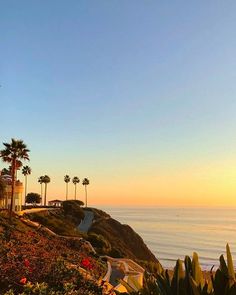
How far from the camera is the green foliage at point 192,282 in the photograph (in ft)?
14.8

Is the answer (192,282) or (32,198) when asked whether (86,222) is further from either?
(192,282)

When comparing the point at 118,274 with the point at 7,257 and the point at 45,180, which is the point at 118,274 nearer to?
the point at 7,257

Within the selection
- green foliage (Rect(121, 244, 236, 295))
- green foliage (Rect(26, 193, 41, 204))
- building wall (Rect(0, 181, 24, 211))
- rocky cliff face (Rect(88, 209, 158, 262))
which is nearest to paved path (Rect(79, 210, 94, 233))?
rocky cliff face (Rect(88, 209, 158, 262))

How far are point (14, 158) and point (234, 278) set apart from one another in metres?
49.6

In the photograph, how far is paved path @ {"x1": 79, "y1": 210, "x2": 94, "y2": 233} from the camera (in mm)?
71938

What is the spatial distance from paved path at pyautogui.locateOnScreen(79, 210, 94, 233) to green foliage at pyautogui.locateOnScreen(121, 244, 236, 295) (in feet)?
212

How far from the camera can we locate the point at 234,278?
181 inches

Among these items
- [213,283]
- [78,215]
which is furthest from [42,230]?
[213,283]

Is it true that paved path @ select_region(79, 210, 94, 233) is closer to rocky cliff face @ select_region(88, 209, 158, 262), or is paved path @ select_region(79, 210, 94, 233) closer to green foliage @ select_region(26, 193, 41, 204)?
rocky cliff face @ select_region(88, 209, 158, 262)

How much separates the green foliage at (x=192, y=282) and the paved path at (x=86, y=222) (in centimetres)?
6452

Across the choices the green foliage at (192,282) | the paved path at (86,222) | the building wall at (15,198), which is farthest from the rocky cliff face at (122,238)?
the green foliage at (192,282)

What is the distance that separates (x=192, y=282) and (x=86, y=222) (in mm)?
74603

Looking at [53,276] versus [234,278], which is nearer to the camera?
[234,278]

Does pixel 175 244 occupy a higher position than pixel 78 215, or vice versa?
pixel 78 215
